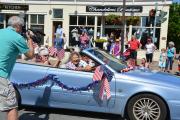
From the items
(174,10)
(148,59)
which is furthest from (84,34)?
(174,10)

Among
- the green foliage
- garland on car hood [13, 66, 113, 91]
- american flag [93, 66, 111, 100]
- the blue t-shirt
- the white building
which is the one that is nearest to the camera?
the blue t-shirt

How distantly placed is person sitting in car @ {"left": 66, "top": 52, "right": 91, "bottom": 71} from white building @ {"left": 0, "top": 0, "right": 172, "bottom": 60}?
19.8 m

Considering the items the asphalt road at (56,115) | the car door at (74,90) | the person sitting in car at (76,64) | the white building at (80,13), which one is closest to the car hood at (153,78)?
the car door at (74,90)

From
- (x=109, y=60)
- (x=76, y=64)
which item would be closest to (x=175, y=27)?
(x=109, y=60)

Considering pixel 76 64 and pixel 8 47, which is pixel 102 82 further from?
pixel 8 47

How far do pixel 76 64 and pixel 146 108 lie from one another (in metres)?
1.63

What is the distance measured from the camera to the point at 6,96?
5.52 meters

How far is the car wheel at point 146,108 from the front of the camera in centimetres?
721

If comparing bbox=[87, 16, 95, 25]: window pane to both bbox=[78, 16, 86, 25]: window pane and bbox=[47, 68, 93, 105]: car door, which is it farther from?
bbox=[47, 68, 93, 105]: car door

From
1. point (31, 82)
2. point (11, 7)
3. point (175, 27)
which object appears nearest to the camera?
point (31, 82)

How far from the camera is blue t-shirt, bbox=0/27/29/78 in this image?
5.45 m

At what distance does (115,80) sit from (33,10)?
76.7ft

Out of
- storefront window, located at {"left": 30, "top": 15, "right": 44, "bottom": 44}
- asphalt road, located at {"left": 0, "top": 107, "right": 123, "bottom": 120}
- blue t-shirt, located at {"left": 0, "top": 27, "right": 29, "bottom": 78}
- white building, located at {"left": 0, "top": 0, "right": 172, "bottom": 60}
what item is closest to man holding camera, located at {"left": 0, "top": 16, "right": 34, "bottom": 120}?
blue t-shirt, located at {"left": 0, "top": 27, "right": 29, "bottom": 78}

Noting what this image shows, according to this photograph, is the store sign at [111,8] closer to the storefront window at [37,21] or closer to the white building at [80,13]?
the white building at [80,13]
